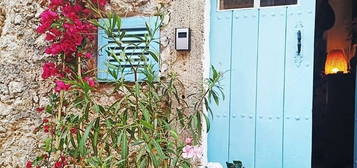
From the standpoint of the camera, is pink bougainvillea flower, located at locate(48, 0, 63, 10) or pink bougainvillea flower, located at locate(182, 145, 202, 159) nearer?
pink bougainvillea flower, located at locate(182, 145, 202, 159)

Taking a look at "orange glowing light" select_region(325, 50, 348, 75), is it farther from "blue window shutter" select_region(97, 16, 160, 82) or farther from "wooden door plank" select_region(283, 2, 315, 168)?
"blue window shutter" select_region(97, 16, 160, 82)

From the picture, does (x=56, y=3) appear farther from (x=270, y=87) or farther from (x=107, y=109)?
(x=270, y=87)

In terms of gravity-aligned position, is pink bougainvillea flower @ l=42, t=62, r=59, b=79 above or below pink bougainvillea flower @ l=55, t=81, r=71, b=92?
above

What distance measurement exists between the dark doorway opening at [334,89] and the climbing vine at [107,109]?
6.99 feet

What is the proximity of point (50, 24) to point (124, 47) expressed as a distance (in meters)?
0.64

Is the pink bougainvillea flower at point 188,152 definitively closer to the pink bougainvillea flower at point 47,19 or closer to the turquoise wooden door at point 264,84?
the turquoise wooden door at point 264,84

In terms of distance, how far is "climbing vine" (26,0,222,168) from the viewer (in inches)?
115

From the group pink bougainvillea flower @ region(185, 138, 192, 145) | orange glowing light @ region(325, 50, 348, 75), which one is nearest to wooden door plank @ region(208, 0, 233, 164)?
pink bougainvillea flower @ region(185, 138, 192, 145)

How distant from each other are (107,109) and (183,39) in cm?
78

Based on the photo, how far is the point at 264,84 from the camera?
324cm

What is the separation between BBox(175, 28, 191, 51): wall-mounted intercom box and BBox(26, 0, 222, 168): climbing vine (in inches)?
7.4

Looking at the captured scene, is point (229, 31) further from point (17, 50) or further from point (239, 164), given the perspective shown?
point (17, 50)

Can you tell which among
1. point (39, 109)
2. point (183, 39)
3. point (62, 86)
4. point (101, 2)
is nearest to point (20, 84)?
point (39, 109)

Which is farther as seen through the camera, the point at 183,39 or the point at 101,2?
the point at 101,2
